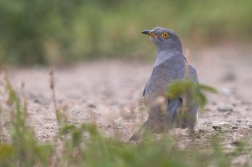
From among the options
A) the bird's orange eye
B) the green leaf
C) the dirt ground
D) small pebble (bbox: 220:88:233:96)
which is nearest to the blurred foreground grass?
the green leaf

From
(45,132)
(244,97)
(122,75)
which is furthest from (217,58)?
(45,132)

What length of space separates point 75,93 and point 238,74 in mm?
3035

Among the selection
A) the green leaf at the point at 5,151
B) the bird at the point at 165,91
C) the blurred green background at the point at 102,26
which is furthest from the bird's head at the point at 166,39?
the blurred green background at the point at 102,26

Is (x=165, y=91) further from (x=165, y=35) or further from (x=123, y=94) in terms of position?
(x=123, y=94)

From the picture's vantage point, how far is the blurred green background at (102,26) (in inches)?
432

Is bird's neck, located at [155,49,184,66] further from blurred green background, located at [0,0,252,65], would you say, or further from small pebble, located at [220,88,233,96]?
blurred green background, located at [0,0,252,65]

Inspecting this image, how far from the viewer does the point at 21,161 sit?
3.84 metres

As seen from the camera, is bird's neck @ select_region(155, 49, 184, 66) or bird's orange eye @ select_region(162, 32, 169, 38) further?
bird's orange eye @ select_region(162, 32, 169, 38)

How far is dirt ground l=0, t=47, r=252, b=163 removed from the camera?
502cm

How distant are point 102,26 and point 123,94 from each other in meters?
4.45

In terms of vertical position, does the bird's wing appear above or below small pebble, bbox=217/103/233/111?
above

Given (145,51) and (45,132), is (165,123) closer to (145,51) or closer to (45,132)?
(45,132)

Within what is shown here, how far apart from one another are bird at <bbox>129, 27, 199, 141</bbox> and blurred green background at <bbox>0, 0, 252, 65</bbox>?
4855 millimetres

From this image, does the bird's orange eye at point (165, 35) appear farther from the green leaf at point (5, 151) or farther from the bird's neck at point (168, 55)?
the green leaf at point (5, 151)
